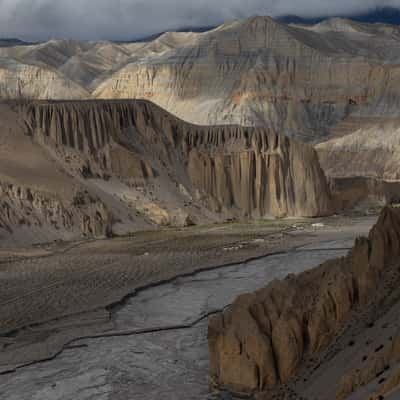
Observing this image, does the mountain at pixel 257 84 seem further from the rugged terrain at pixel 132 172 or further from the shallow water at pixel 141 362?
the shallow water at pixel 141 362

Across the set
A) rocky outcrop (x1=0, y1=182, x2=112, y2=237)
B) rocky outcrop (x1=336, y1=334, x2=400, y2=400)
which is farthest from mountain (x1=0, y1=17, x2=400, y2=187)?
rocky outcrop (x1=336, y1=334, x2=400, y2=400)

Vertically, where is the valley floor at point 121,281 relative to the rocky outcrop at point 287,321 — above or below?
below

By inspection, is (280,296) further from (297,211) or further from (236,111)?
(236,111)

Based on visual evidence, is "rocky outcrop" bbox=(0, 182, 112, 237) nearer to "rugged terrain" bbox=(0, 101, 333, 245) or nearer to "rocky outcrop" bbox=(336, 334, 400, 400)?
"rugged terrain" bbox=(0, 101, 333, 245)

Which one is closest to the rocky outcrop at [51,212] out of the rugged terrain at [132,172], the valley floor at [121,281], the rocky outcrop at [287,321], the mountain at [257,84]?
the rugged terrain at [132,172]

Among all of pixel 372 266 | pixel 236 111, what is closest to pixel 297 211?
pixel 372 266

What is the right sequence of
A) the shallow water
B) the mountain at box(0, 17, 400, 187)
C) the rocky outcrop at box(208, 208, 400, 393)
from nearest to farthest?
the rocky outcrop at box(208, 208, 400, 393) → the shallow water → the mountain at box(0, 17, 400, 187)

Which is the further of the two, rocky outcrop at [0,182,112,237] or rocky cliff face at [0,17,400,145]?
rocky cliff face at [0,17,400,145]
